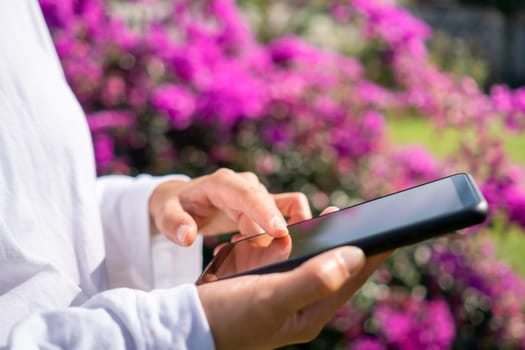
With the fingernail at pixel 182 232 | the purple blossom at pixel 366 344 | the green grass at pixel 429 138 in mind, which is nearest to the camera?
the fingernail at pixel 182 232

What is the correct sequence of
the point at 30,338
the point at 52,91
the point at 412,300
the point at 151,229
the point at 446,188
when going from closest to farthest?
the point at 30,338
the point at 446,188
the point at 52,91
the point at 151,229
the point at 412,300

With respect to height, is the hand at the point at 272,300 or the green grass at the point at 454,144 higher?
the hand at the point at 272,300

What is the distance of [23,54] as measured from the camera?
3.18 ft

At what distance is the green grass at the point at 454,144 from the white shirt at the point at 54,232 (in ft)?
6.62

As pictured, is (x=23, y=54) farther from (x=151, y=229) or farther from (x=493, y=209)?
(x=493, y=209)

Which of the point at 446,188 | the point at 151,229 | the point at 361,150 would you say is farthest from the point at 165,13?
the point at 446,188

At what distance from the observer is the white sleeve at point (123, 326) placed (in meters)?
0.74

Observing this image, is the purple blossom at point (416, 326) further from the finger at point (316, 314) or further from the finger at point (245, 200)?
the finger at point (316, 314)

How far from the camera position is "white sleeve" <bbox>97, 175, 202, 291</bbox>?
1183 millimetres

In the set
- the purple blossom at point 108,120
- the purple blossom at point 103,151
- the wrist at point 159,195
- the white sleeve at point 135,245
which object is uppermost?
the wrist at point 159,195

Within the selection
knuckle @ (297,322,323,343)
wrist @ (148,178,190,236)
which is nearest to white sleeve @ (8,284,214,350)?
knuckle @ (297,322,323,343)

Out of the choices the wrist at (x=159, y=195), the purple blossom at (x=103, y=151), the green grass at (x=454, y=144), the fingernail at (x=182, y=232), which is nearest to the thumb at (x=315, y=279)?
the fingernail at (x=182, y=232)

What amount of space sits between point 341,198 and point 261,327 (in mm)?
1994

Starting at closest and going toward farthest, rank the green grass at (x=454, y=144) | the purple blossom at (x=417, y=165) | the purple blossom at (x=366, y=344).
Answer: the purple blossom at (x=366, y=344), the purple blossom at (x=417, y=165), the green grass at (x=454, y=144)
